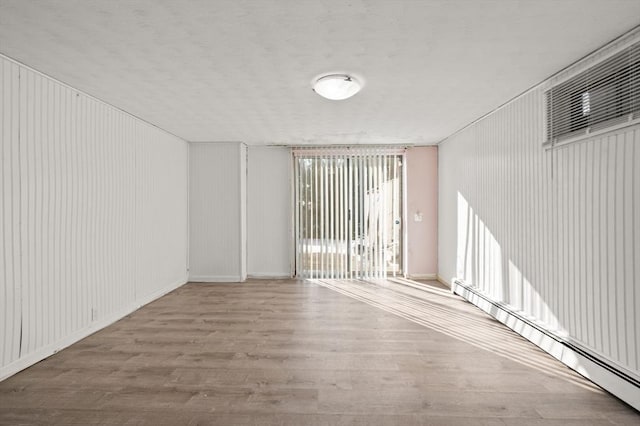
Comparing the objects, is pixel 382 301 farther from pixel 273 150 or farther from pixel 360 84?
pixel 273 150

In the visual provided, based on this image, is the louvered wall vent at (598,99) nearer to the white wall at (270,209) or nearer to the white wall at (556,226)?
the white wall at (556,226)

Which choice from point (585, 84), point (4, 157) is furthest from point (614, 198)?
point (4, 157)

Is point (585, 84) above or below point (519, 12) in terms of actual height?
below

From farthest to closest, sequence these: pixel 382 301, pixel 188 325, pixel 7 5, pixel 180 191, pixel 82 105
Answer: pixel 180 191
pixel 382 301
pixel 188 325
pixel 82 105
pixel 7 5

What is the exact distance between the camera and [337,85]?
320 cm

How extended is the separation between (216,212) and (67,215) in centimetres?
301

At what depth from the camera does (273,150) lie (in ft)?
22.1

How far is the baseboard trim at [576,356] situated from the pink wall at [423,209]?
7.48 feet

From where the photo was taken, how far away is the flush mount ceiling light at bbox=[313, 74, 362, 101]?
3154 millimetres

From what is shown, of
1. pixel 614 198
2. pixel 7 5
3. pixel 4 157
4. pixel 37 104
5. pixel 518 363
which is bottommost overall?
pixel 518 363

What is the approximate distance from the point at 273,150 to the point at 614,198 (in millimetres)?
5382

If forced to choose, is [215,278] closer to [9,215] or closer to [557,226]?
[9,215]

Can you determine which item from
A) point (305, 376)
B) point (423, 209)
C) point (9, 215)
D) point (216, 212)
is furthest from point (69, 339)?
point (423, 209)

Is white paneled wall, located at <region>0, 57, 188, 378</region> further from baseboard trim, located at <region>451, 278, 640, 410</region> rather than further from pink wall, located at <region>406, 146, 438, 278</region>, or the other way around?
baseboard trim, located at <region>451, 278, 640, 410</region>
